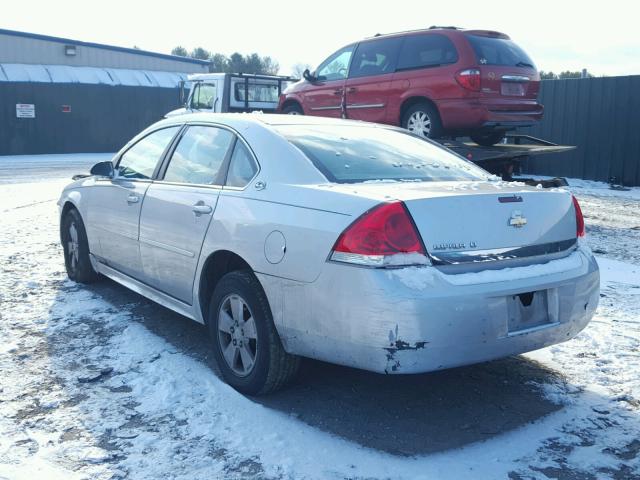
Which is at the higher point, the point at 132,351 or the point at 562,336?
the point at 562,336

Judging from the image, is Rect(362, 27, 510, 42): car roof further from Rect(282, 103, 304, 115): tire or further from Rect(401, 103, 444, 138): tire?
Rect(282, 103, 304, 115): tire

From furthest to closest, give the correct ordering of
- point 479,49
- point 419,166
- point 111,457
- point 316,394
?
point 479,49, point 419,166, point 316,394, point 111,457

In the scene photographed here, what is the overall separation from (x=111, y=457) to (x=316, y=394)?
120cm

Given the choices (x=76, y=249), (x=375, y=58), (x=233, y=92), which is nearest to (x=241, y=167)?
(x=76, y=249)

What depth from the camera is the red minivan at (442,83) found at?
8.91 meters

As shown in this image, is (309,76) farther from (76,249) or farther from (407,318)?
(407,318)

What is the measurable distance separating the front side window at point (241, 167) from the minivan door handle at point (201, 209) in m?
0.19

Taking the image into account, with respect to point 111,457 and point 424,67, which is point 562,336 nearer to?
point 111,457

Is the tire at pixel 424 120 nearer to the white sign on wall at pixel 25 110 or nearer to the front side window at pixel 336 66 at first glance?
the front side window at pixel 336 66

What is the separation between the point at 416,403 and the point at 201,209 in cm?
169

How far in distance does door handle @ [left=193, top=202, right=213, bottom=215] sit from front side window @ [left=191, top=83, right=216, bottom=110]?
427 inches

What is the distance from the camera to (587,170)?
49.3 feet

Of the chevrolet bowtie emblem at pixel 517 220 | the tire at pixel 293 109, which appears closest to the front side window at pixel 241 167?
the chevrolet bowtie emblem at pixel 517 220

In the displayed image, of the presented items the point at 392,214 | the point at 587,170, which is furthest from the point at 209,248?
the point at 587,170
